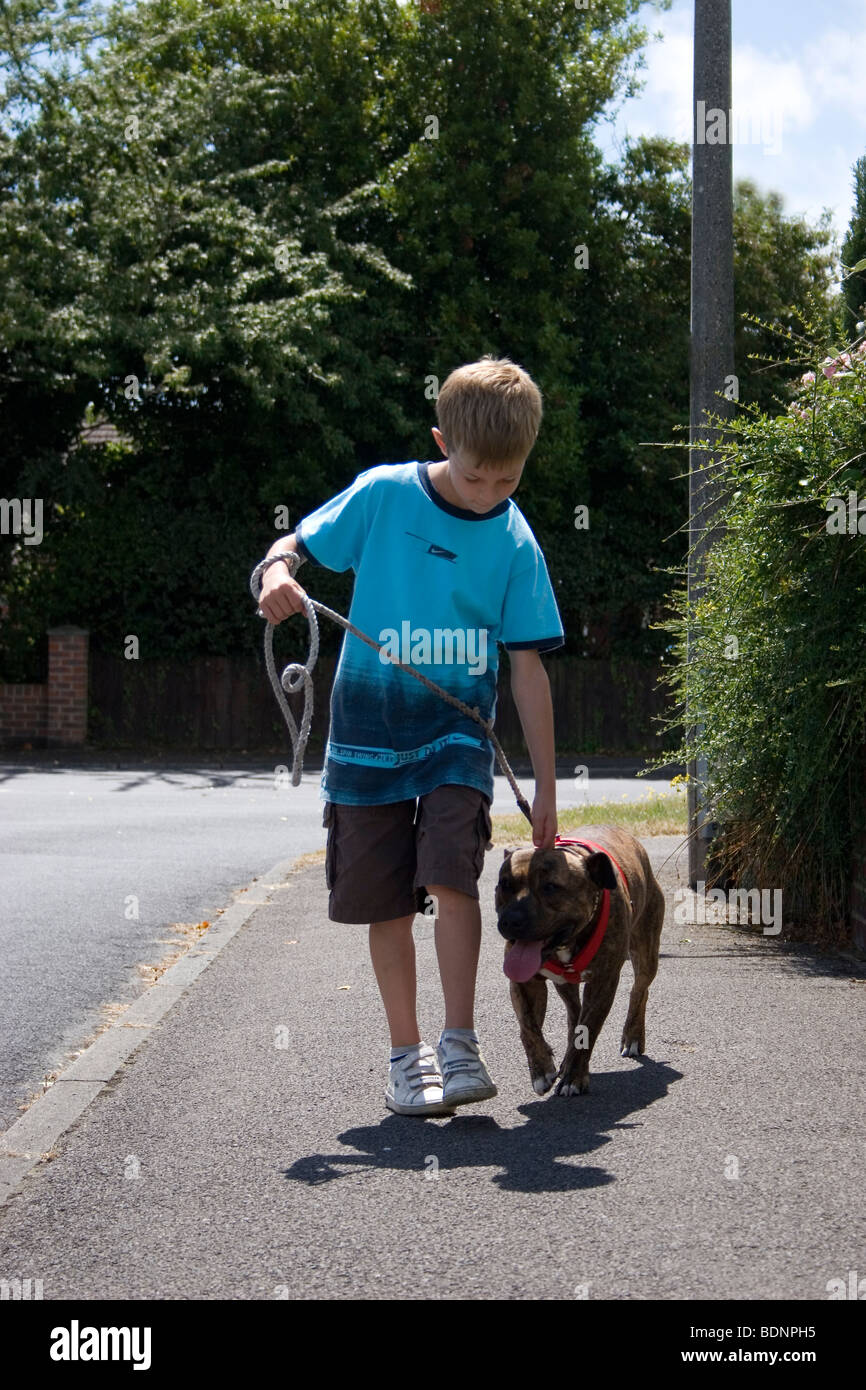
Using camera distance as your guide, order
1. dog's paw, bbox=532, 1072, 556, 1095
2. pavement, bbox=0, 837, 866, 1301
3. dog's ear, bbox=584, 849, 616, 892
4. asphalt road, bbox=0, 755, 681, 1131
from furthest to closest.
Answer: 1. asphalt road, bbox=0, 755, 681, 1131
2. dog's paw, bbox=532, 1072, 556, 1095
3. dog's ear, bbox=584, 849, 616, 892
4. pavement, bbox=0, 837, 866, 1301

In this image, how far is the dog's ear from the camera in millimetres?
4387

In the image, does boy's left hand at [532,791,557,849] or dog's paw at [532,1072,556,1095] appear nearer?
boy's left hand at [532,791,557,849]

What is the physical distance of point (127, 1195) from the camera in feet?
11.9

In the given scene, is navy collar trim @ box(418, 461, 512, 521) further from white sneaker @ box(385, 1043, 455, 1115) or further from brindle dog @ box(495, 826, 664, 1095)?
white sneaker @ box(385, 1043, 455, 1115)

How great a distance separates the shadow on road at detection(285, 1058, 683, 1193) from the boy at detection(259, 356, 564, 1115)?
13 cm

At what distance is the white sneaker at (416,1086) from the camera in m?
4.25

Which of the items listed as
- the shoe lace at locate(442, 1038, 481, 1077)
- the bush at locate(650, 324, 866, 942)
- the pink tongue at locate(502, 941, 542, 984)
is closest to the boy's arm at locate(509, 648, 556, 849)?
the pink tongue at locate(502, 941, 542, 984)

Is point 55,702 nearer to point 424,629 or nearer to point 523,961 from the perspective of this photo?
point 424,629

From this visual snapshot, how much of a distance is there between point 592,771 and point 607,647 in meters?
4.22

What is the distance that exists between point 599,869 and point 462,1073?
0.70m

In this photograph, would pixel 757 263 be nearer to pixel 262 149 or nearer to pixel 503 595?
pixel 262 149

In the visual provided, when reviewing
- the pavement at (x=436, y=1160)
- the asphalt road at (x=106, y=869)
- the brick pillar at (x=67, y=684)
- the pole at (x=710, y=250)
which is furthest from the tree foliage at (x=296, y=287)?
the pavement at (x=436, y=1160)

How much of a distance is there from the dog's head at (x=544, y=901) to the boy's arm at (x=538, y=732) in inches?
2.8

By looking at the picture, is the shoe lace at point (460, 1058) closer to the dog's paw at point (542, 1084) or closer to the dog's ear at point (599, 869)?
the dog's paw at point (542, 1084)
